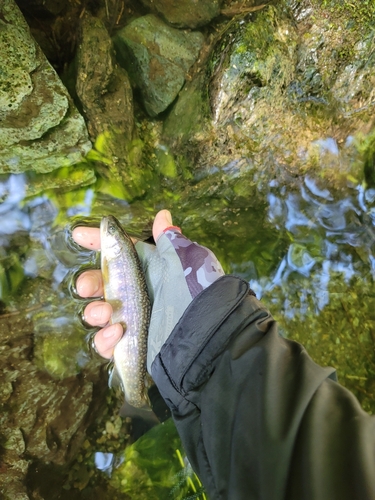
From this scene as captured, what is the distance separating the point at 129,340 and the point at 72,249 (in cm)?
114

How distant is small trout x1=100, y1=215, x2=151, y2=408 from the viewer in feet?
9.64

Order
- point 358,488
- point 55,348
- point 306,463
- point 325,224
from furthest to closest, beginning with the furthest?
1. point 325,224
2. point 55,348
3. point 306,463
4. point 358,488

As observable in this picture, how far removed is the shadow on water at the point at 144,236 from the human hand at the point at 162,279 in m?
0.26

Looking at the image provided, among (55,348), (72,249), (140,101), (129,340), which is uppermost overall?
(140,101)

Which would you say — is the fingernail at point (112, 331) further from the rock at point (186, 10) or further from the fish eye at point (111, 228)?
the rock at point (186, 10)

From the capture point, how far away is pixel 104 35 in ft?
10.7

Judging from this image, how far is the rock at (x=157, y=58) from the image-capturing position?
369 centimetres

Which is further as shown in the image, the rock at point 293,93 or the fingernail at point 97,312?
the rock at point 293,93

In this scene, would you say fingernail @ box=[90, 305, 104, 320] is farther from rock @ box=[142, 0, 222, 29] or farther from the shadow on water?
rock @ box=[142, 0, 222, 29]

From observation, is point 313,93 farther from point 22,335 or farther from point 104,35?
point 22,335

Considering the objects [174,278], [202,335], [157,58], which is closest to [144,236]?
[174,278]

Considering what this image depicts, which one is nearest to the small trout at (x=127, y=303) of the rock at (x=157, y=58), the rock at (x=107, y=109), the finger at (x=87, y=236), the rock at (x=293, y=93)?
the finger at (x=87, y=236)

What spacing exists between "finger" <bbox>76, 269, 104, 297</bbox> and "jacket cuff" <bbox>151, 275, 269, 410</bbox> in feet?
4.23

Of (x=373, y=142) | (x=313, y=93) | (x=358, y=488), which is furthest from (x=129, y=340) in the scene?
(x=373, y=142)
